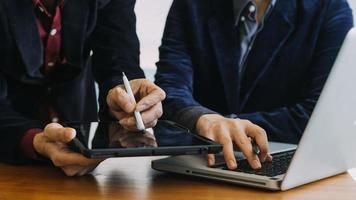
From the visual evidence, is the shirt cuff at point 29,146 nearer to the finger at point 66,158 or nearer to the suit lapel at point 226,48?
the finger at point 66,158

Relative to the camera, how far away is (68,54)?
1.38 metres

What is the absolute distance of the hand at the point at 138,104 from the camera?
1.09m

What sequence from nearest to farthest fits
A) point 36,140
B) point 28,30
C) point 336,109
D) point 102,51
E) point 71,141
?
point 336,109, point 71,141, point 36,140, point 28,30, point 102,51

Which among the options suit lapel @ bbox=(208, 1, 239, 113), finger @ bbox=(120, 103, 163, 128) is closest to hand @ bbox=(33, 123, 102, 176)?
finger @ bbox=(120, 103, 163, 128)

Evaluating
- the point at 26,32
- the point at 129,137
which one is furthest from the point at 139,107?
the point at 26,32

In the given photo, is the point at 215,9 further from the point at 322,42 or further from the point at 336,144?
the point at 336,144

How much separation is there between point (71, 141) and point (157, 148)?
0.16 metres

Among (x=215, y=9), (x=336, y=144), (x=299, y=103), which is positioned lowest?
(x=299, y=103)

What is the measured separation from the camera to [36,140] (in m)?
1.07

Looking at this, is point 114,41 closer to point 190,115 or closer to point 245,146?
point 190,115

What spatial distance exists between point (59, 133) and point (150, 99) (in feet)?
0.66

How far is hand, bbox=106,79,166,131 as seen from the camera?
1089 millimetres

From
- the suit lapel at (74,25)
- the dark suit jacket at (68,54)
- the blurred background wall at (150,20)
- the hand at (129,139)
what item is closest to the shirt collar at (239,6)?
the dark suit jacket at (68,54)

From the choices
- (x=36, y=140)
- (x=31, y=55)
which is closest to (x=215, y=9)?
(x=31, y=55)
